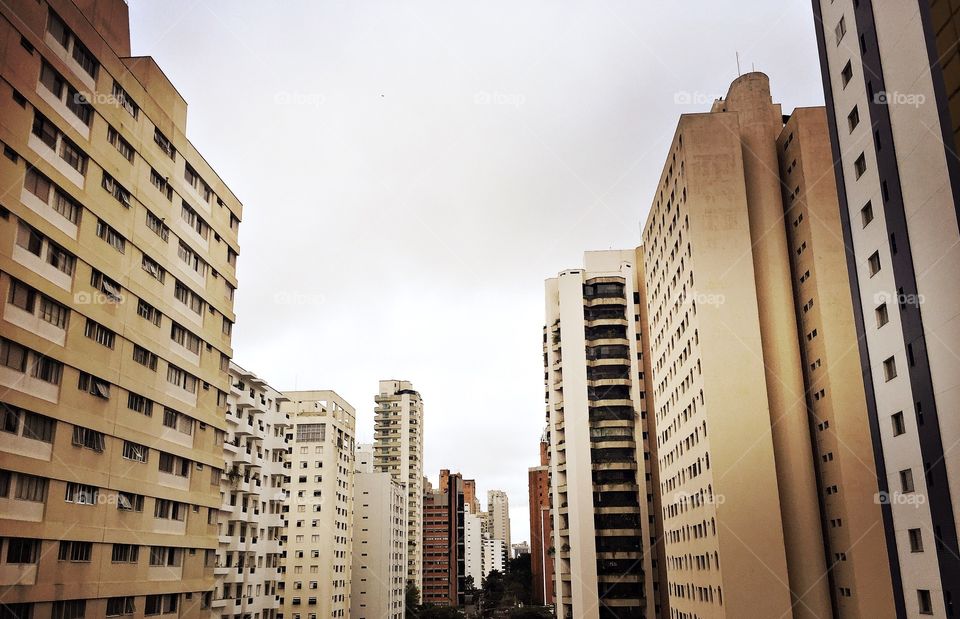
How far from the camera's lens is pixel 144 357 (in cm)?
3228

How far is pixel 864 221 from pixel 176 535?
3340cm

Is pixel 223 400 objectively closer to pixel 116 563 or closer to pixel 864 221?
pixel 116 563

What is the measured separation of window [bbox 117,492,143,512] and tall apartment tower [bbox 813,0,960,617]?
3026 centimetres

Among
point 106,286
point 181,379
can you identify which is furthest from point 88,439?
point 181,379

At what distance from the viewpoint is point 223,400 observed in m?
39.7

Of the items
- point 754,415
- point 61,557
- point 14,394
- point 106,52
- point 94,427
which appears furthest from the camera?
point 754,415

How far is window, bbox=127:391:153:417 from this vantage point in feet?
102

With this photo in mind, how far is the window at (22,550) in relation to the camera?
23.7 m

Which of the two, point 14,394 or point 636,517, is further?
point 636,517

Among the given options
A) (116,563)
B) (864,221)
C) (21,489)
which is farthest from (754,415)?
(21,489)

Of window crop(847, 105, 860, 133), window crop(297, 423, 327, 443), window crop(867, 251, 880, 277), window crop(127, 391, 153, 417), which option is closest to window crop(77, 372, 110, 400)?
window crop(127, 391, 153, 417)

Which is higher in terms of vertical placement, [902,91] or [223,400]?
[902,91]

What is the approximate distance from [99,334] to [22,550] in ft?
27.5

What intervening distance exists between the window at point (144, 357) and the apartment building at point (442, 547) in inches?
4837
